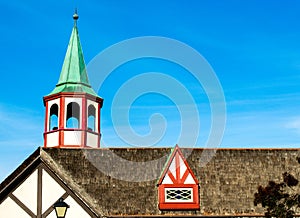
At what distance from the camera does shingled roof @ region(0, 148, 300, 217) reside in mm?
27625

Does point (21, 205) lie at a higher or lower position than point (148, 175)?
lower

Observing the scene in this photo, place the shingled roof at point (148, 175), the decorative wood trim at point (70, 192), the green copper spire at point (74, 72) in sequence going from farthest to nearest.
Result: the green copper spire at point (74, 72), the shingled roof at point (148, 175), the decorative wood trim at point (70, 192)

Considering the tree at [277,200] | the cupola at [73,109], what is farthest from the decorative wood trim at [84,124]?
the tree at [277,200]

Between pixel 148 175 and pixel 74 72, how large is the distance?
820 cm

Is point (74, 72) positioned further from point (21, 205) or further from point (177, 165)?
point (21, 205)

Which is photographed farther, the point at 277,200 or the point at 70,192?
the point at 70,192

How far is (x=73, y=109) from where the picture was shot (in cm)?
3197

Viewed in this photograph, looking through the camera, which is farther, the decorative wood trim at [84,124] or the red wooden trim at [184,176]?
the decorative wood trim at [84,124]

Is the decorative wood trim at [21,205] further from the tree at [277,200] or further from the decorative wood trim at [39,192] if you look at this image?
the tree at [277,200]

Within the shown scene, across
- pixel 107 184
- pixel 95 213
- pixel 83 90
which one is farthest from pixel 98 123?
pixel 95 213

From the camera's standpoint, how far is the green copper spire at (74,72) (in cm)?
3253

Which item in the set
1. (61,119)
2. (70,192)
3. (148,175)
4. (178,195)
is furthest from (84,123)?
(178,195)

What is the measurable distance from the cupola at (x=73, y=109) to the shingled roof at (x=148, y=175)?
119 cm

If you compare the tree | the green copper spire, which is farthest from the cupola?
the tree
